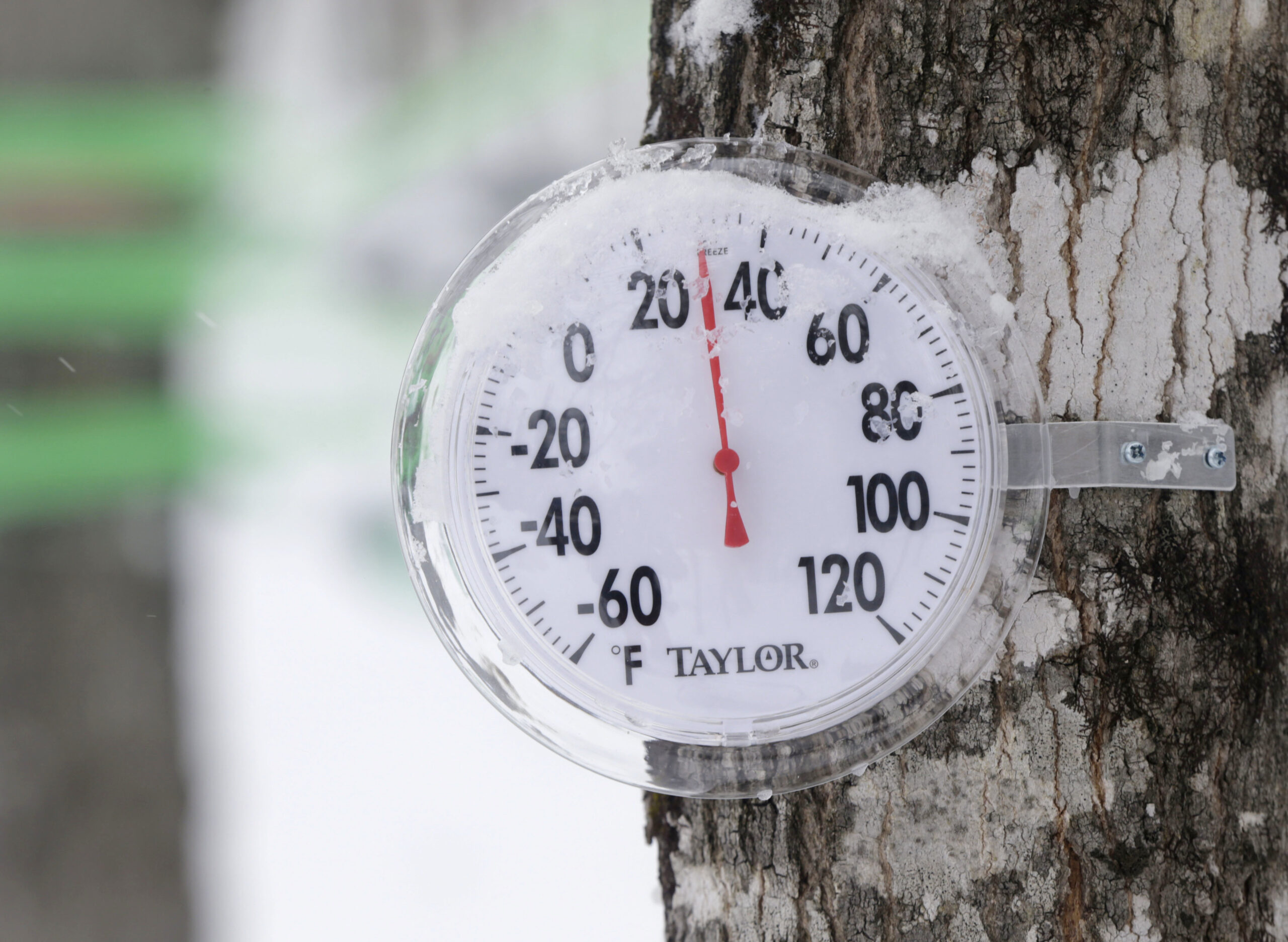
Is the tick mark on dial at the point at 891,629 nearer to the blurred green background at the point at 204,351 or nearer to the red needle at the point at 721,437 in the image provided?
the red needle at the point at 721,437

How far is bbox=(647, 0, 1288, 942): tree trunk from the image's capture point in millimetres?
718

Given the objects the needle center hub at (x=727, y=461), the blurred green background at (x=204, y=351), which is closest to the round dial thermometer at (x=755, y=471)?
the needle center hub at (x=727, y=461)

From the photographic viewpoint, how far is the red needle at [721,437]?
0.71 metres

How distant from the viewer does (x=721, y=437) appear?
0.71 metres

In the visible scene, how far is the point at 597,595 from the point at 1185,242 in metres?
0.56

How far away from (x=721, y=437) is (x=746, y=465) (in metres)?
0.03

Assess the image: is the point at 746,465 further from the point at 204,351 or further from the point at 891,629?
the point at 204,351

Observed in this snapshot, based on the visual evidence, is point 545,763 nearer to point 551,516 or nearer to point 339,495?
point 339,495

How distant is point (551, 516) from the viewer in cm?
71

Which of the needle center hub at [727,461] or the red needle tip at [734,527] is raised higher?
the needle center hub at [727,461]

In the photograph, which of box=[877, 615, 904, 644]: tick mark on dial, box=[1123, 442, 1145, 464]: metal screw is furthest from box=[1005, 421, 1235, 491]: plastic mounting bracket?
box=[877, 615, 904, 644]: tick mark on dial

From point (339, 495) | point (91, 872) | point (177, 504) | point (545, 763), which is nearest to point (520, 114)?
point (339, 495)

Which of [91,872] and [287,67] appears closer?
[91,872]

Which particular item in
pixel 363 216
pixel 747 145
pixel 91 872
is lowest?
pixel 91 872
